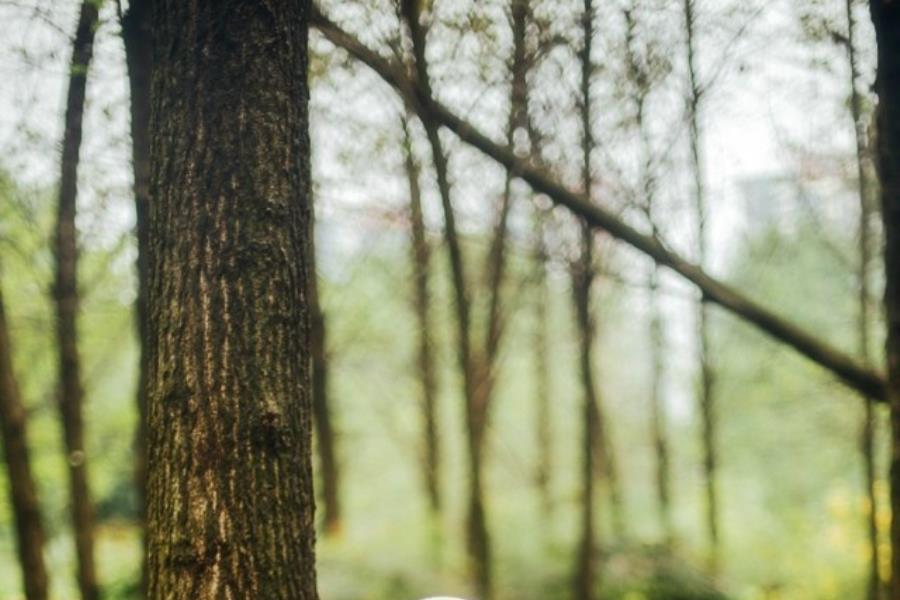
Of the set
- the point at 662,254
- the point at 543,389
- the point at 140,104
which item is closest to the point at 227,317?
the point at 140,104

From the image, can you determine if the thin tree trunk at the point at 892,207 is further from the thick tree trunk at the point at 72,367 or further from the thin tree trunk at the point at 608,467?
the thin tree trunk at the point at 608,467

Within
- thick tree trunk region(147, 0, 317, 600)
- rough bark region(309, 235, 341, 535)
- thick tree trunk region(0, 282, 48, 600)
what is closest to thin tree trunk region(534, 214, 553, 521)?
rough bark region(309, 235, 341, 535)

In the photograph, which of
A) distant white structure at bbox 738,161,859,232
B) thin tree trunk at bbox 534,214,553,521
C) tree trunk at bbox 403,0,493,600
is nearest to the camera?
tree trunk at bbox 403,0,493,600

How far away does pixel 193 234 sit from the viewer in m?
2.99

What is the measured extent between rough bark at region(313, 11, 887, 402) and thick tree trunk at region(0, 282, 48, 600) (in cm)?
393

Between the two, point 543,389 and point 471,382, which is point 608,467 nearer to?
point 543,389

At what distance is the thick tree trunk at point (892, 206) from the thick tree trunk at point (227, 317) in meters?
3.35

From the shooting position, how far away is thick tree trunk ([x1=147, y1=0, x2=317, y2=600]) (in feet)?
9.56

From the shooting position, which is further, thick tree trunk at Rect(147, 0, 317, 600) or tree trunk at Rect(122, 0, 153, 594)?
tree trunk at Rect(122, 0, 153, 594)

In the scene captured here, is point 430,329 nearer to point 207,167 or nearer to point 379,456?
point 207,167

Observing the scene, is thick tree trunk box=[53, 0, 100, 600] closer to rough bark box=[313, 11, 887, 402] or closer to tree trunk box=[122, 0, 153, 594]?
tree trunk box=[122, 0, 153, 594]

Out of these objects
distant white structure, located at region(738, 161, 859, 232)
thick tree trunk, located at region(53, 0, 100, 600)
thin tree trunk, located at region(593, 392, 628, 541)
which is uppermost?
distant white structure, located at region(738, 161, 859, 232)

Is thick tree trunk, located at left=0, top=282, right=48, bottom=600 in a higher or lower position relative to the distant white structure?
lower

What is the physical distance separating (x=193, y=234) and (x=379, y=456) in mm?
20607
